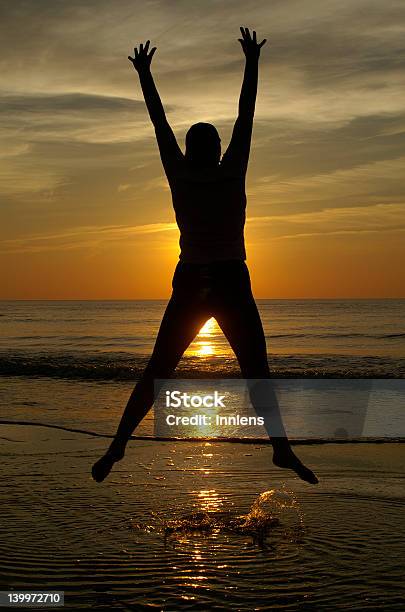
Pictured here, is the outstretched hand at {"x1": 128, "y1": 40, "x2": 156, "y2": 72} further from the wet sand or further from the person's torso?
the wet sand

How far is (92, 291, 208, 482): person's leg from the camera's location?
14.8 ft

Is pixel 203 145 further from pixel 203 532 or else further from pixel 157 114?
pixel 203 532

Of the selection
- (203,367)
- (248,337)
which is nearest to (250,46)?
(248,337)

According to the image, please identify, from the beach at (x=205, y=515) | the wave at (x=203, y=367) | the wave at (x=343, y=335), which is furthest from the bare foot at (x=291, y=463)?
the wave at (x=343, y=335)

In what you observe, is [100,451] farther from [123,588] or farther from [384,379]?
[384,379]

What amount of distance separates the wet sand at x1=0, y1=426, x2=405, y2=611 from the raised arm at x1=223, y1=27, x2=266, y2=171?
225 cm

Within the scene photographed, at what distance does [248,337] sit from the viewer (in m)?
4.54

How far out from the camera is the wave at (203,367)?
22.4m

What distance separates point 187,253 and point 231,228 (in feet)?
0.96

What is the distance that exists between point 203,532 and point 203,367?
65.9ft

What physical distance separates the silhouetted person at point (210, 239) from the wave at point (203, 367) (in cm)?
1664

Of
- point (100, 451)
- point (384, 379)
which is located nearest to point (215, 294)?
point (100, 451)

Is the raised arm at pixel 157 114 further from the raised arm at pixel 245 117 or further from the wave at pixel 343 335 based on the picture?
the wave at pixel 343 335

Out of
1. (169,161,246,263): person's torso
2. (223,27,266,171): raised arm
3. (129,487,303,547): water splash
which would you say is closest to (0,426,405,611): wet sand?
(129,487,303,547): water splash
